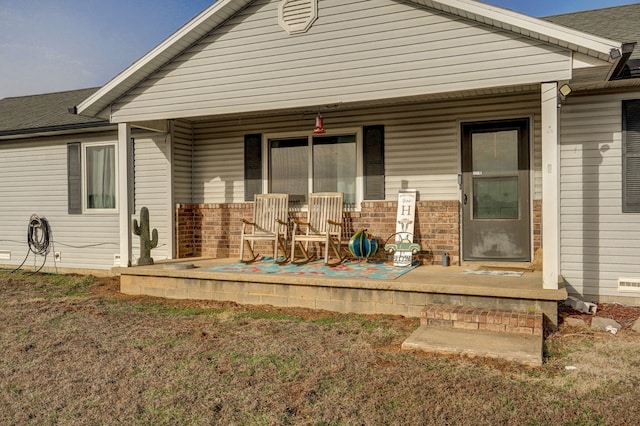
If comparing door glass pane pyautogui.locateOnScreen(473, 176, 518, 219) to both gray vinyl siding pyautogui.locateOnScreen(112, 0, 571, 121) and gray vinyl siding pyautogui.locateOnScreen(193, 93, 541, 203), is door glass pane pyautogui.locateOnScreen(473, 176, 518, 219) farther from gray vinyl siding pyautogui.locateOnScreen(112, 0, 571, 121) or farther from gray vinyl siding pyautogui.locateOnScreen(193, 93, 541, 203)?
gray vinyl siding pyautogui.locateOnScreen(112, 0, 571, 121)

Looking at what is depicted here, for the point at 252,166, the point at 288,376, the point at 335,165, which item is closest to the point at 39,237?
the point at 252,166

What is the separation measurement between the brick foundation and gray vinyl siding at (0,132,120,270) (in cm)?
134

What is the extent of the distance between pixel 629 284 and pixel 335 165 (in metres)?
4.01

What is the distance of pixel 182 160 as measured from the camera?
7.98 m

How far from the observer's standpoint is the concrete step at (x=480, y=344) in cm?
366

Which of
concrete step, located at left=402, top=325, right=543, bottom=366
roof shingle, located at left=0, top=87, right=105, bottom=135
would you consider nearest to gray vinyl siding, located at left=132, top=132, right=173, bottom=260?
roof shingle, located at left=0, top=87, right=105, bottom=135

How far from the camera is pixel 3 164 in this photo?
9266 mm

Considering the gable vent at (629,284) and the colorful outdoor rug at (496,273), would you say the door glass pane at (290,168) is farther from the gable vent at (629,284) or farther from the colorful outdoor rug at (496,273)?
the gable vent at (629,284)

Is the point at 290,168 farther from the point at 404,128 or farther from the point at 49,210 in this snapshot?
the point at 49,210

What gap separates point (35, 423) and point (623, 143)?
601cm

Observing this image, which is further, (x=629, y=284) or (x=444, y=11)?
(x=629, y=284)

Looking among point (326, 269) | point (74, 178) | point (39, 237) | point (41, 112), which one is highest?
point (41, 112)

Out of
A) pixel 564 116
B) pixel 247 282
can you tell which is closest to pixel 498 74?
pixel 564 116

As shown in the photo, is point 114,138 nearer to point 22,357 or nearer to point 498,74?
point 22,357
